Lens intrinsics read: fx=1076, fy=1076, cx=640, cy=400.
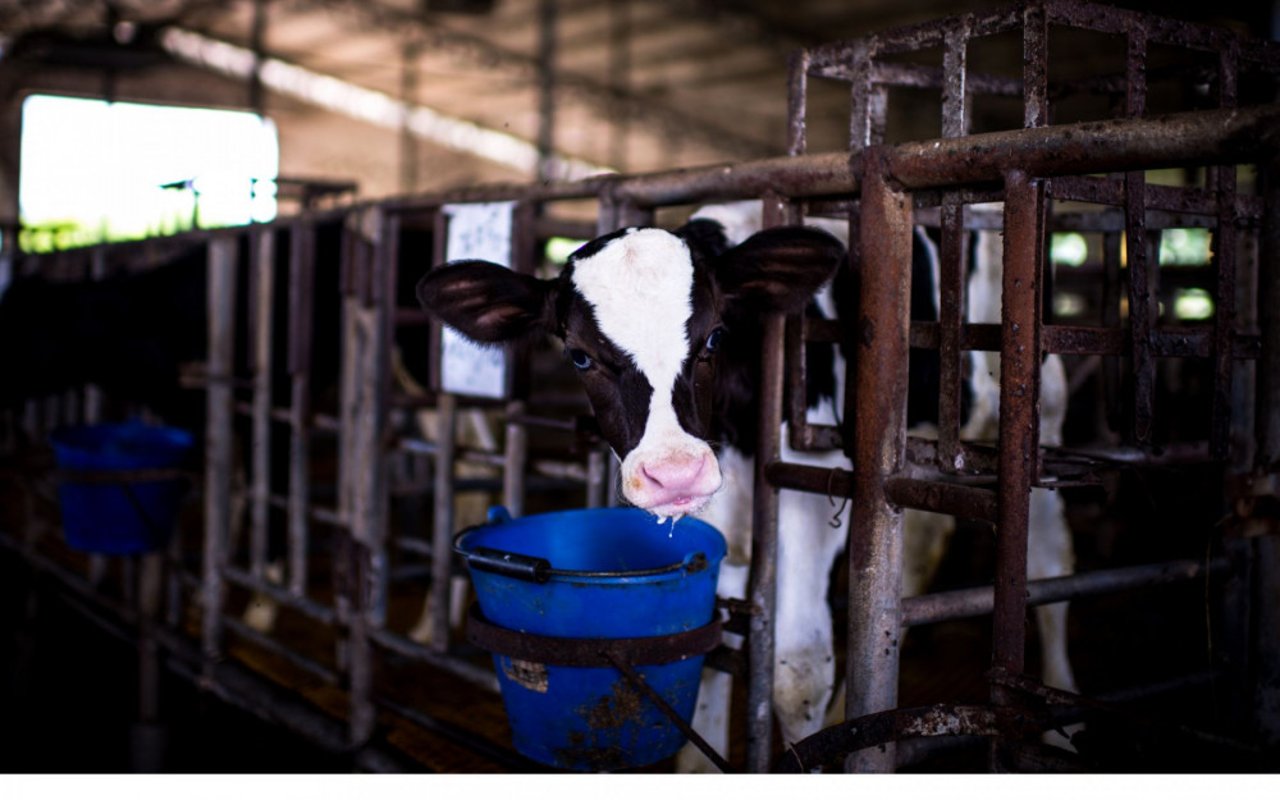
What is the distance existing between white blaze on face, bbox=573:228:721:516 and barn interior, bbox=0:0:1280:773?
0.74ft

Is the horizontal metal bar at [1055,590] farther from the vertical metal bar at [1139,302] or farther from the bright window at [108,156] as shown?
the bright window at [108,156]

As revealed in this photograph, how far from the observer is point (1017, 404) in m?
1.65

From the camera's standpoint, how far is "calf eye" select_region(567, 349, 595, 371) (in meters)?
2.18

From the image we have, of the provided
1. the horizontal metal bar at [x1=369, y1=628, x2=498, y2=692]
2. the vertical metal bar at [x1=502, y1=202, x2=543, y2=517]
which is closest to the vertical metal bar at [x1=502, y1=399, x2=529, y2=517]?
the vertical metal bar at [x1=502, y1=202, x2=543, y2=517]

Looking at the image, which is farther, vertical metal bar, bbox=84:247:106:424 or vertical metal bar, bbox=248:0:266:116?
vertical metal bar, bbox=248:0:266:116

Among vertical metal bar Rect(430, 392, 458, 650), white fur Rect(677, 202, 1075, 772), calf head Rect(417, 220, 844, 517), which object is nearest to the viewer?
calf head Rect(417, 220, 844, 517)

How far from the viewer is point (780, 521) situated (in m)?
2.53

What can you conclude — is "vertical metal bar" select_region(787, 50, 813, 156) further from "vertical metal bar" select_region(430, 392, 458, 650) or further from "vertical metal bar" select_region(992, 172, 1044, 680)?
"vertical metal bar" select_region(430, 392, 458, 650)

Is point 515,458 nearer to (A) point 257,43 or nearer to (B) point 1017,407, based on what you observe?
(B) point 1017,407

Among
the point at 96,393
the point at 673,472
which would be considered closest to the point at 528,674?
the point at 673,472

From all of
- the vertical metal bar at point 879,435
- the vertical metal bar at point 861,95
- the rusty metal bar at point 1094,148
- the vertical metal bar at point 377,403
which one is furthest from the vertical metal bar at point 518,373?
the rusty metal bar at point 1094,148
